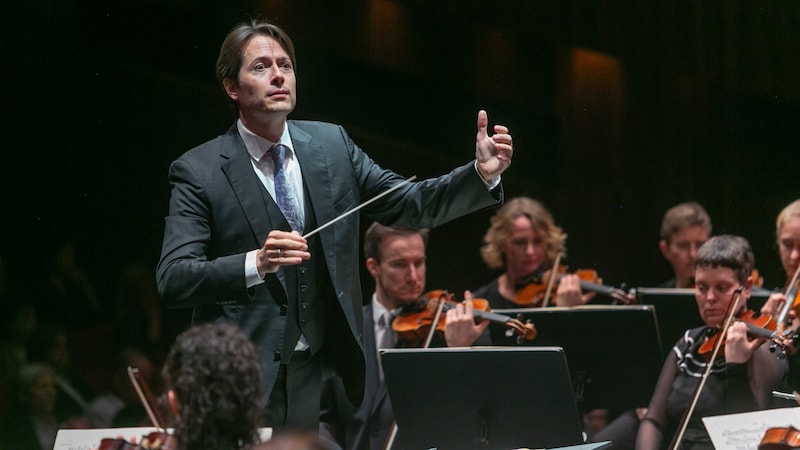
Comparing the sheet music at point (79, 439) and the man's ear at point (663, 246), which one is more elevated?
the man's ear at point (663, 246)

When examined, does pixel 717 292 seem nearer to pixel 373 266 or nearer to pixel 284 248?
pixel 373 266

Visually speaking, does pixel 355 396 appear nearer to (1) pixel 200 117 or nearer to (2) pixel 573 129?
(1) pixel 200 117

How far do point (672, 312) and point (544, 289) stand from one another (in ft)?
2.12

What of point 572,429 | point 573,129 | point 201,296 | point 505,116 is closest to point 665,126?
point 573,129

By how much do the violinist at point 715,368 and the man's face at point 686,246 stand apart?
3.44 ft

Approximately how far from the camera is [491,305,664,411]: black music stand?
3240 millimetres

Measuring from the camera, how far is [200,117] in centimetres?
396

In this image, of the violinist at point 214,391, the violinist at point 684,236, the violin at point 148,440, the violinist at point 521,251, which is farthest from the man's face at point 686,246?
the violinist at point 214,391

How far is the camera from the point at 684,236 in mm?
4328

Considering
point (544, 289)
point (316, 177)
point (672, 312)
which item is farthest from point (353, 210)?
point (544, 289)

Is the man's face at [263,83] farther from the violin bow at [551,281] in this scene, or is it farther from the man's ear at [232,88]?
the violin bow at [551,281]

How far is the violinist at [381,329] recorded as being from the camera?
129 inches

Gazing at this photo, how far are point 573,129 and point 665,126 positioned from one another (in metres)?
0.43

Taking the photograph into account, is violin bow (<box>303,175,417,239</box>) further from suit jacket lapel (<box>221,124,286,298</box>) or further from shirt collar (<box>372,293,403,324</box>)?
shirt collar (<box>372,293,403,324</box>)
